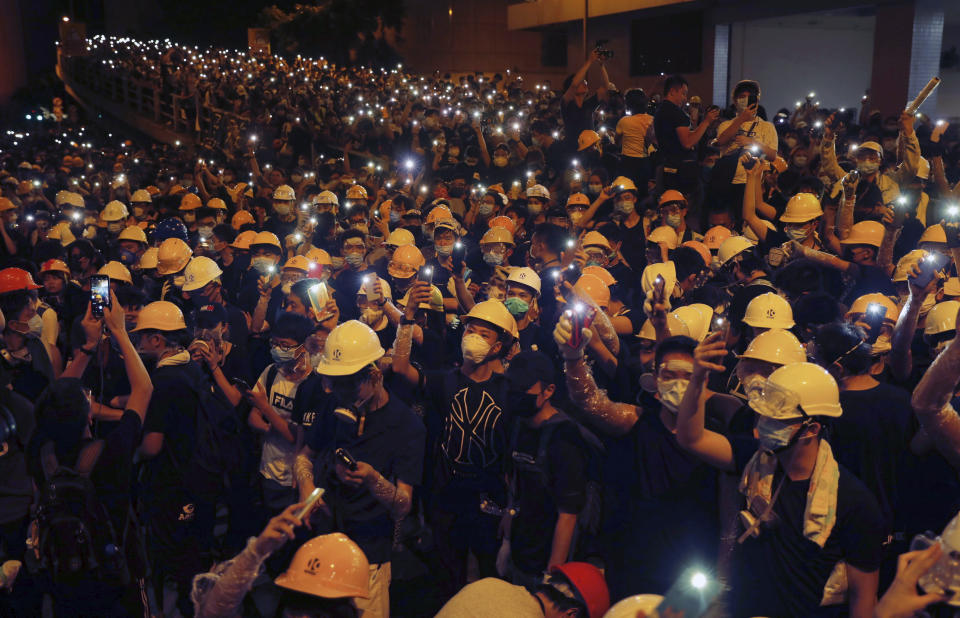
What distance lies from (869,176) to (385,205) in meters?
6.06

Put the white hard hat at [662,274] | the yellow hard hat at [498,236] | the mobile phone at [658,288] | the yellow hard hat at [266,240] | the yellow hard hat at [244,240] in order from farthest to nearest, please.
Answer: the yellow hard hat at [244,240] → the yellow hard hat at [266,240] → the yellow hard hat at [498,236] → the white hard hat at [662,274] → the mobile phone at [658,288]

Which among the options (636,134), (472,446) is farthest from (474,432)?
(636,134)

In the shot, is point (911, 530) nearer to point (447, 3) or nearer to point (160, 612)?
point (160, 612)

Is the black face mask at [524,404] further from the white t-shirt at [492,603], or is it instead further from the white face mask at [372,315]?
the white face mask at [372,315]

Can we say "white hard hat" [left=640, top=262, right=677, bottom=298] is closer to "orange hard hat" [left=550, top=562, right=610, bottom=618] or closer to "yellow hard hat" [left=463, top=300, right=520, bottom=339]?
"yellow hard hat" [left=463, top=300, right=520, bottom=339]

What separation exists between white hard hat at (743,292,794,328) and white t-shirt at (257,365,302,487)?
3.16 meters

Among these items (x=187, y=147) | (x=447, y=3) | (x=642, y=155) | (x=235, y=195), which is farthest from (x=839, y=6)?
(x=447, y=3)

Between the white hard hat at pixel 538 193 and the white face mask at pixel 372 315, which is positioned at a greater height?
the white hard hat at pixel 538 193

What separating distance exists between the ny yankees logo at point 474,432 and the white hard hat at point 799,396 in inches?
65.7

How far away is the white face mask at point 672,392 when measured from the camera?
4.09 meters

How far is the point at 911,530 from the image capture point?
182 inches

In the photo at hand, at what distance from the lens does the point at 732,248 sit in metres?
7.45

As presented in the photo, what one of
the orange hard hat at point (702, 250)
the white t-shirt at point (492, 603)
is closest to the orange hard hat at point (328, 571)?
the white t-shirt at point (492, 603)

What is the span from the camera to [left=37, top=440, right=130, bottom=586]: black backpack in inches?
162
